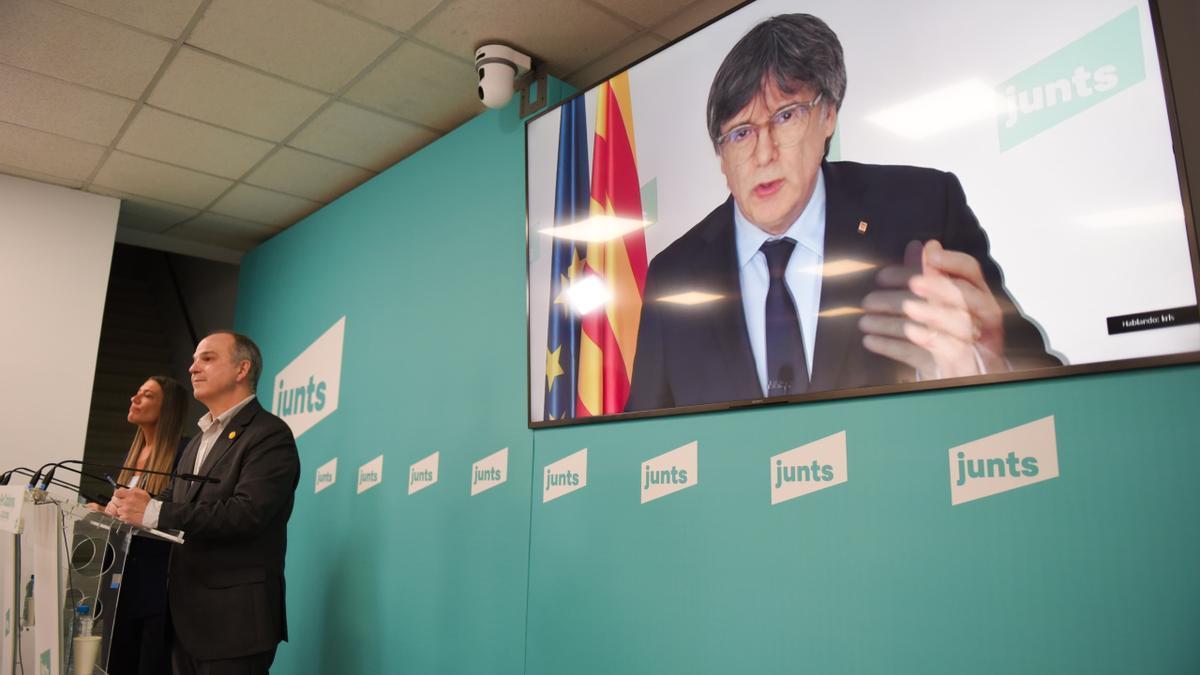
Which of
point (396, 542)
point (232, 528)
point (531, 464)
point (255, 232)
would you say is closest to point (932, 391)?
point (531, 464)

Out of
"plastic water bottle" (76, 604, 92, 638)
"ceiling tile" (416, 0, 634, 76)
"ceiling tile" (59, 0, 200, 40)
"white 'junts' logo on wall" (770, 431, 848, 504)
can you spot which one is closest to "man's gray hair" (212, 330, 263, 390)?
"plastic water bottle" (76, 604, 92, 638)

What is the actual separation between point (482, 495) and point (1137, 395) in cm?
202

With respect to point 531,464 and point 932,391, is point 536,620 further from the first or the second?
point 932,391

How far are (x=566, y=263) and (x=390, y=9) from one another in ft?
3.34

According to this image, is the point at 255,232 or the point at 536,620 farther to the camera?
the point at 255,232

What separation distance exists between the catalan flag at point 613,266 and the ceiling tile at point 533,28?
0.89 ft

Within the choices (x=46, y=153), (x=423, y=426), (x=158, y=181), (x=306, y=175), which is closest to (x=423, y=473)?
(x=423, y=426)

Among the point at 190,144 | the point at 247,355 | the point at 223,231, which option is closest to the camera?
the point at 247,355

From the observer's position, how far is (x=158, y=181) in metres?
4.21

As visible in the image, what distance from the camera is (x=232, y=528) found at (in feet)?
7.32

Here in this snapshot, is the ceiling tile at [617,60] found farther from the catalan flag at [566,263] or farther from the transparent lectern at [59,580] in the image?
the transparent lectern at [59,580]

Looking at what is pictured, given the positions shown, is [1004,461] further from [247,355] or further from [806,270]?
[247,355]

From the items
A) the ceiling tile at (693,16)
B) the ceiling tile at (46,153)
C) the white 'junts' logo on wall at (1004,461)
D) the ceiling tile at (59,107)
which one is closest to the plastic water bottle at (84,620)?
the white 'junts' logo on wall at (1004,461)

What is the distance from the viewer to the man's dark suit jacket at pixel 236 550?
2.26 meters
